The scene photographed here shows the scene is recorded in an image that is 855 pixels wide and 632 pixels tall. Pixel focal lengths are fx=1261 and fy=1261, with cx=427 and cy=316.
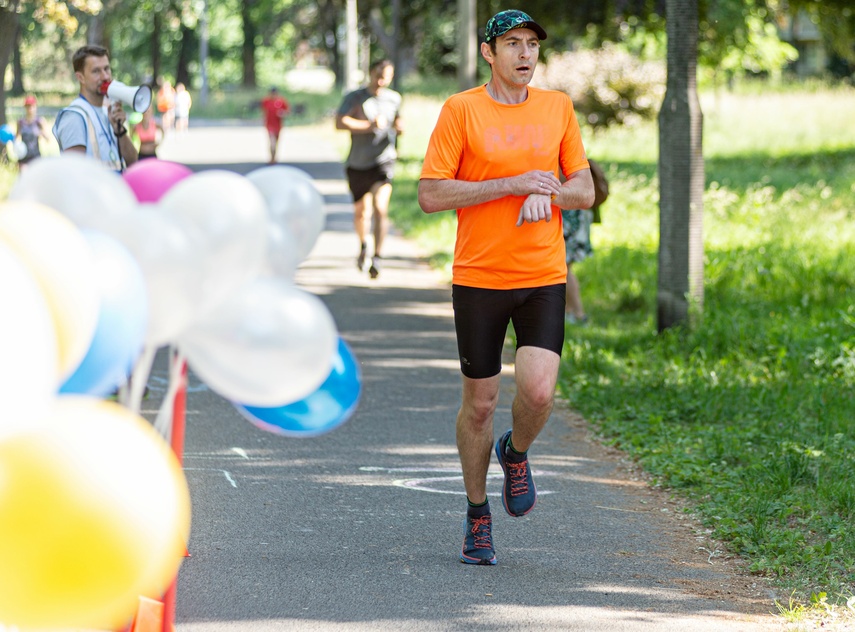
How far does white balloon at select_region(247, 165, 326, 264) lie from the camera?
3.24 m

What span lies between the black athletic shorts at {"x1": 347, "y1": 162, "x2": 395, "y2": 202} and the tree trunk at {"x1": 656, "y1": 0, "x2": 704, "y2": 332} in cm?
366

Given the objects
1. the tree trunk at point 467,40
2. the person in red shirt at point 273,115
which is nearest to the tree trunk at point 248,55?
the person in red shirt at point 273,115

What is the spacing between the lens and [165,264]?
103 inches

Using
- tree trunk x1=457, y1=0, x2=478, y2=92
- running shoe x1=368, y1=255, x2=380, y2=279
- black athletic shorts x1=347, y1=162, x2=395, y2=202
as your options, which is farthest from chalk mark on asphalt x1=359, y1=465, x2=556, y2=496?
Answer: tree trunk x1=457, y1=0, x2=478, y2=92

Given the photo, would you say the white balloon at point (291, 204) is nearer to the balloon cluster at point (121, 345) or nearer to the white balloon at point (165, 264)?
the balloon cluster at point (121, 345)

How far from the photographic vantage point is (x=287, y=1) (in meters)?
70.8

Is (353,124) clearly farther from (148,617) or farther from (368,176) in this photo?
(148,617)

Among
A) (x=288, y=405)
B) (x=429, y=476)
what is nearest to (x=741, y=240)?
(x=429, y=476)

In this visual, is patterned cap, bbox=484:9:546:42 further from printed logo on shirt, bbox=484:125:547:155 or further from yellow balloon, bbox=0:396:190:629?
yellow balloon, bbox=0:396:190:629

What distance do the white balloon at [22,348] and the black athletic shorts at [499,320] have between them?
9.06ft

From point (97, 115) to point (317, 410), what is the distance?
4.16 metres

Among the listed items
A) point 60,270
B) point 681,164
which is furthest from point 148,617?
point 681,164

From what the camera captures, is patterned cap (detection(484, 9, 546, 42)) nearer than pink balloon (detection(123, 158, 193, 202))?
No

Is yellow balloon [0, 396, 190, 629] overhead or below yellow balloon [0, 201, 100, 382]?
below
